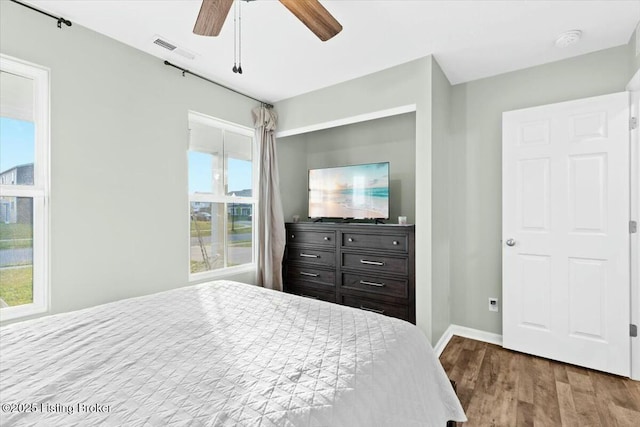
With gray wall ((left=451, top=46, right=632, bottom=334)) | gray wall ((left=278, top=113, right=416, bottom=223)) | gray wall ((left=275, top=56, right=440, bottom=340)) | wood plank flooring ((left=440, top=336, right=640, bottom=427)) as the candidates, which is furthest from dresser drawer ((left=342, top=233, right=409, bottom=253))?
wood plank flooring ((left=440, top=336, right=640, bottom=427))

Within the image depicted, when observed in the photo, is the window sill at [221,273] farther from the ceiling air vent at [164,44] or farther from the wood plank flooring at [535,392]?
the wood plank flooring at [535,392]

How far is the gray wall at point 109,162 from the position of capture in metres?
2.02

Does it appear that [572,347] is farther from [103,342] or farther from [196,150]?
[196,150]

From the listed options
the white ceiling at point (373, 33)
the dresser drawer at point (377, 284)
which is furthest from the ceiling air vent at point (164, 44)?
the dresser drawer at point (377, 284)

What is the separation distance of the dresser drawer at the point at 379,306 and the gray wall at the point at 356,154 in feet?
3.32

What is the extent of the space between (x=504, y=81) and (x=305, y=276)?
2.85m

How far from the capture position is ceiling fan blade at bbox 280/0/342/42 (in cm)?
156

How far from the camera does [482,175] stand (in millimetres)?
3037

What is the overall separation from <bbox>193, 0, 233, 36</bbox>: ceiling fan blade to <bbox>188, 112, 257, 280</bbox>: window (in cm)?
131

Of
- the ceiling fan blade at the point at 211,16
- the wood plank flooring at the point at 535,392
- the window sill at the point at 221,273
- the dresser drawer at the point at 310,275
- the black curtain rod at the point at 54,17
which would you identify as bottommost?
the wood plank flooring at the point at 535,392

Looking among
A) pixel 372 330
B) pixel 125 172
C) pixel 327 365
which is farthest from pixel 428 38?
pixel 125 172

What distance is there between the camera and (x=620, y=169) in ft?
7.59

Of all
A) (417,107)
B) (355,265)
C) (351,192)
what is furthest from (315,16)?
(355,265)

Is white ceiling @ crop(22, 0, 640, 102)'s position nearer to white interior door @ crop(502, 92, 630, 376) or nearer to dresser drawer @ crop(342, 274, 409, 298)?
white interior door @ crop(502, 92, 630, 376)
